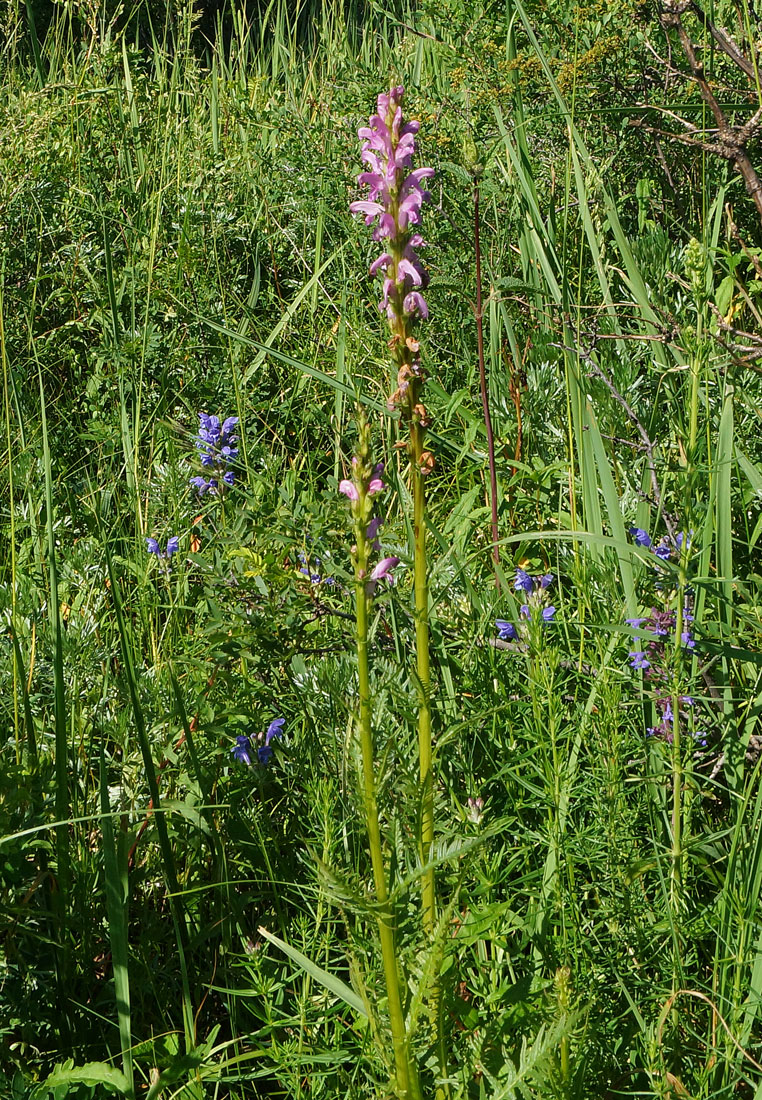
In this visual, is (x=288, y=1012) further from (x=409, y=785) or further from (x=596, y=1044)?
(x=409, y=785)

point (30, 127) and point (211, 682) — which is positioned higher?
point (30, 127)

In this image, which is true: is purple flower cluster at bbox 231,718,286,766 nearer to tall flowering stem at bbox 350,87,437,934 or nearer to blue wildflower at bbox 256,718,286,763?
blue wildflower at bbox 256,718,286,763

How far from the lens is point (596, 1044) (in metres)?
1.22

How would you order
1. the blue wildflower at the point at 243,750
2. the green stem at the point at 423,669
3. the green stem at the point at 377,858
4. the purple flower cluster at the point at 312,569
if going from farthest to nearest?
the purple flower cluster at the point at 312,569 < the blue wildflower at the point at 243,750 < the green stem at the point at 423,669 < the green stem at the point at 377,858

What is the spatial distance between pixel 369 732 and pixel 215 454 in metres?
1.23

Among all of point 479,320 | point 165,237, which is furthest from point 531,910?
point 165,237

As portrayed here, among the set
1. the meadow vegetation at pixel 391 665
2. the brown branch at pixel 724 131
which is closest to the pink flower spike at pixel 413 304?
the meadow vegetation at pixel 391 665

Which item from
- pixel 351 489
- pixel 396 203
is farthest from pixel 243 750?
pixel 396 203

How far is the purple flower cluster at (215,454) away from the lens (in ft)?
6.63

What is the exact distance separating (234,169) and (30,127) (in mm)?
710

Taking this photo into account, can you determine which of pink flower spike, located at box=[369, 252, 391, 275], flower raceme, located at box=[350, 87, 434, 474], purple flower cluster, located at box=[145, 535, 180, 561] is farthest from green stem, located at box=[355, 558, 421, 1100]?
purple flower cluster, located at box=[145, 535, 180, 561]

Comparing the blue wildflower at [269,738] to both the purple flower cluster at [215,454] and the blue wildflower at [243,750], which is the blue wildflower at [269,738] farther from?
the purple flower cluster at [215,454]

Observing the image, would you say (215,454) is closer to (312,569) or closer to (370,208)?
(312,569)

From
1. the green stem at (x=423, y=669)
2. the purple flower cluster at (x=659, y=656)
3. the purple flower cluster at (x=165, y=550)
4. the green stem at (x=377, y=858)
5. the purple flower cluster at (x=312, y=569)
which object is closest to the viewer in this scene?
the green stem at (x=377, y=858)
